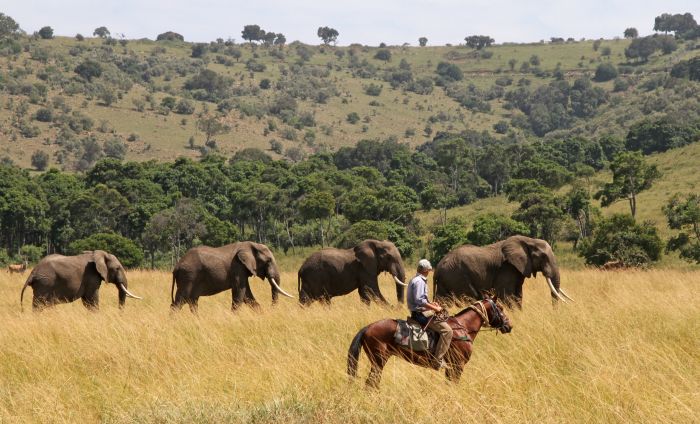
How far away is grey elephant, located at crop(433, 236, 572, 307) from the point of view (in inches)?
692

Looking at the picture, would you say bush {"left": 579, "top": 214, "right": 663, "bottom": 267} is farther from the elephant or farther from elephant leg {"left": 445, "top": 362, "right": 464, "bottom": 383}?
elephant leg {"left": 445, "top": 362, "right": 464, "bottom": 383}

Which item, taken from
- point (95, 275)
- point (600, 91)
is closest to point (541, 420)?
point (95, 275)

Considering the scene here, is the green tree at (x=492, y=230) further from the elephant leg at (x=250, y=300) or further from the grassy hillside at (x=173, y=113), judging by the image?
the grassy hillside at (x=173, y=113)

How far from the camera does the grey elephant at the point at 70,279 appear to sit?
752 inches

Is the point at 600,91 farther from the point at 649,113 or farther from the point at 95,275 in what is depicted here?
the point at 95,275

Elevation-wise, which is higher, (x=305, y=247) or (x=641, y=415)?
(x=641, y=415)

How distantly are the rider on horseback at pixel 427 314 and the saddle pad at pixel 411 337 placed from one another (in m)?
0.11

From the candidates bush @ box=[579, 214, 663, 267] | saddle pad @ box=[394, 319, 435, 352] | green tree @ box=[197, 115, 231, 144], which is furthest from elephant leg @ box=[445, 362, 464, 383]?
green tree @ box=[197, 115, 231, 144]

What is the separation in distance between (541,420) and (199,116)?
149 metres

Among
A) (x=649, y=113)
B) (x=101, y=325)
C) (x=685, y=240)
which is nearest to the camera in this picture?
(x=101, y=325)

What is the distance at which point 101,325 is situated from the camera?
1465 centimetres

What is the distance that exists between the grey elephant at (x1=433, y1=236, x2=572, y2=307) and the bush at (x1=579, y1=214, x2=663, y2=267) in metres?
20.8

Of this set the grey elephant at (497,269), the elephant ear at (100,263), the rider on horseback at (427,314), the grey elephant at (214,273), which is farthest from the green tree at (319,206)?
the rider on horseback at (427,314)

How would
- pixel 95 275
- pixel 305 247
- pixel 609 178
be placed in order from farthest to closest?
pixel 609 178 < pixel 305 247 < pixel 95 275
